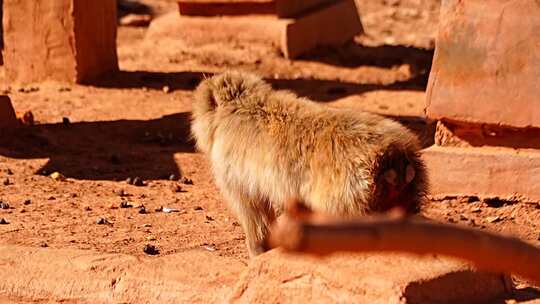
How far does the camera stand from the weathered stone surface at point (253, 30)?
1048 centimetres

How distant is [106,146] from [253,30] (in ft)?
11.0

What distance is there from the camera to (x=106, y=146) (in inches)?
300

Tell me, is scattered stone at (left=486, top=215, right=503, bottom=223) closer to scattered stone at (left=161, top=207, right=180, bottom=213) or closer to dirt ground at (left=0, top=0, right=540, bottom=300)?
dirt ground at (left=0, top=0, right=540, bottom=300)

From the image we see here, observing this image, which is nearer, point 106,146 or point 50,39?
point 106,146

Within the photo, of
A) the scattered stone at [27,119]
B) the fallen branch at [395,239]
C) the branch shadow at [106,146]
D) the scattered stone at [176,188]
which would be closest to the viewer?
the fallen branch at [395,239]

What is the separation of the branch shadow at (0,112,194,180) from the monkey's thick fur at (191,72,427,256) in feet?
6.98

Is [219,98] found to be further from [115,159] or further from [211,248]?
[115,159]

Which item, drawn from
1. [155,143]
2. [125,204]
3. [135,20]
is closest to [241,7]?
[135,20]

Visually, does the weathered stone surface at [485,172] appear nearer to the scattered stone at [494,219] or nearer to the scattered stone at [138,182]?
the scattered stone at [494,219]

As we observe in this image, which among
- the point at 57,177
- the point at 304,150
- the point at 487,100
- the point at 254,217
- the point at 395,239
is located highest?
the point at 395,239

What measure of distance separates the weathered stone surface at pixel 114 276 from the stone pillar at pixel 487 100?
1.97 meters

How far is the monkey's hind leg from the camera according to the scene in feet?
15.3

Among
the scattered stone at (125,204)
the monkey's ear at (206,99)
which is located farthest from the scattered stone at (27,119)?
the monkey's ear at (206,99)

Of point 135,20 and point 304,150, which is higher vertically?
point 304,150
